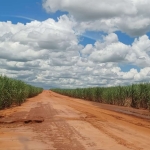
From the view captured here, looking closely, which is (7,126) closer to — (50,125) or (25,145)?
(50,125)

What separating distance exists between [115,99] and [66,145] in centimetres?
2891

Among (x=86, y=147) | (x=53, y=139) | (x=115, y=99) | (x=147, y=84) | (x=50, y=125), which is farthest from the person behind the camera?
(x=115, y=99)

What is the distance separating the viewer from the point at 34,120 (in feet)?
41.3

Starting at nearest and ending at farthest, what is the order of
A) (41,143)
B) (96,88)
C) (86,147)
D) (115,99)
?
(86,147) → (41,143) → (115,99) → (96,88)

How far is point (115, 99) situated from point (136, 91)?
20.3ft

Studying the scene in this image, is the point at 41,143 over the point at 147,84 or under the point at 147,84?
under

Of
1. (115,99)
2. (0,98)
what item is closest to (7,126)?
(0,98)

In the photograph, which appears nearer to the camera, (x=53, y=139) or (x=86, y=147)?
(x=86, y=147)

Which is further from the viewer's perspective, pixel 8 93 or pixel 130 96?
pixel 130 96

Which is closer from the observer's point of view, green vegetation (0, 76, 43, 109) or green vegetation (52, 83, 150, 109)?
green vegetation (0, 76, 43, 109)

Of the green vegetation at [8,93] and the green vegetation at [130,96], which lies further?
the green vegetation at [130,96]

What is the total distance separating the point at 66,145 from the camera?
7.52 meters

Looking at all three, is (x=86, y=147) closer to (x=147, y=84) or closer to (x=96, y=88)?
(x=147, y=84)

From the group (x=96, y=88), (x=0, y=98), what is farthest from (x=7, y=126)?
(x=96, y=88)
